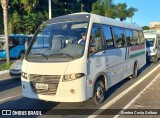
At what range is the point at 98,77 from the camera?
751cm

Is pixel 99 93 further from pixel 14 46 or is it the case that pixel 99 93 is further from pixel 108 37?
pixel 14 46

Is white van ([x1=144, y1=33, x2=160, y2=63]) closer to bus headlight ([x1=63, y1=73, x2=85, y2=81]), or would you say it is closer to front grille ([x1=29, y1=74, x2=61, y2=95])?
bus headlight ([x1=63, y1=73, x2=85, y2=81])

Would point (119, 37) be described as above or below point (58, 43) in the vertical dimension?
above

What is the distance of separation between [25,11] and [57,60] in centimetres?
Result: 3377

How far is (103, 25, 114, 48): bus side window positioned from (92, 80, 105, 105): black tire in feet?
3.99

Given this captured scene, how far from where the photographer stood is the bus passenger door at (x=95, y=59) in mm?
6965

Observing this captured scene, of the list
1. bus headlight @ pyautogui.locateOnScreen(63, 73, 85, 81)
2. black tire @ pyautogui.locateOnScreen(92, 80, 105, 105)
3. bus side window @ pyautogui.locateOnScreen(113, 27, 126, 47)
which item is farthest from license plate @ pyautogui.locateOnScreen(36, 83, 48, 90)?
bus side window @ pyautogui.locateOnScreen(113, 27, 126, 47)

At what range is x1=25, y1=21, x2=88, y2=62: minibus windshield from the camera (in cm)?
692

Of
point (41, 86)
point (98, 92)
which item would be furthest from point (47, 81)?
point (98, 92)

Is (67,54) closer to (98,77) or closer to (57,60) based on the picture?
(57,60)

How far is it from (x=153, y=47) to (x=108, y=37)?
1155 centimetres

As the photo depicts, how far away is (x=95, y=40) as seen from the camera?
24.1ft

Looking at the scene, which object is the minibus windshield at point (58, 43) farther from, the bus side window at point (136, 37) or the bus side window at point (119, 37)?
the bus side window at point (136, 37)

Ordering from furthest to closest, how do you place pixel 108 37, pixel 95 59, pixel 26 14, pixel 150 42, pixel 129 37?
pixel 26 14, pixel 150 42, pixel 129 37, pixel 108 37, pixel 95 59
